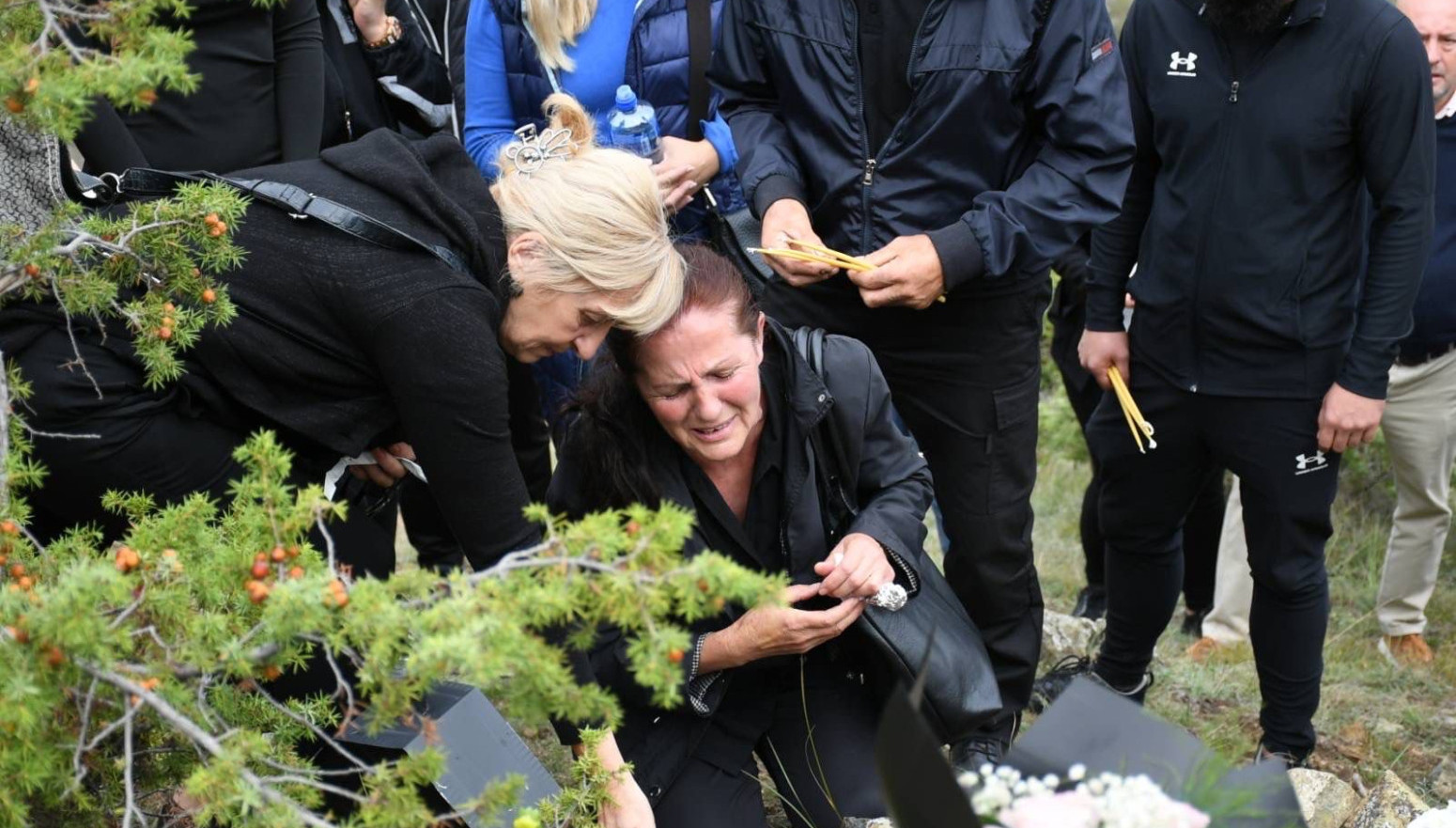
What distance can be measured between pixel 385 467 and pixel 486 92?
1115 millimetres

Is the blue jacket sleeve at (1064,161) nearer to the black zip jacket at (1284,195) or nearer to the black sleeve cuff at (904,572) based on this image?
the black zip jacket at (1284,195)

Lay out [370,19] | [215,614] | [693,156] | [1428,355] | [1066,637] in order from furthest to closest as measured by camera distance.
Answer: [1066,637], [1428,355], [370,19], [693,156], [215,614]

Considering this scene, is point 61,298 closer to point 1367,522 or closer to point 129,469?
point 129,469

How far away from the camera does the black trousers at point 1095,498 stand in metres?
4.45

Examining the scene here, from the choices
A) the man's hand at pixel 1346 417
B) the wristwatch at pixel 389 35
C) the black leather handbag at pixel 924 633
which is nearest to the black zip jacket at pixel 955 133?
the black leather handbag at pixel 924 633

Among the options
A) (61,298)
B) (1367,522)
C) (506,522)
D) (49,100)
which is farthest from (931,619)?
(1367,522)

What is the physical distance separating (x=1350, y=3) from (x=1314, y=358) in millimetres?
805

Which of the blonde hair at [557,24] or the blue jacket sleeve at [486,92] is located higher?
the blonde hair at [557,24]

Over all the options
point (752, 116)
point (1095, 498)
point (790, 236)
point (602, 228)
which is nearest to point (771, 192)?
point (790, 236)

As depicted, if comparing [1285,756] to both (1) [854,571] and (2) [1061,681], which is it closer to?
(2) [1061,681]

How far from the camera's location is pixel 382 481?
2941 millimetres

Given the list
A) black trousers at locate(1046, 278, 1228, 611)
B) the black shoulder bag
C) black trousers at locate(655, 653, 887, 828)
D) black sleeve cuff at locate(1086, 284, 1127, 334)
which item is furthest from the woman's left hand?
black trousers at locate(1046, 278, 1228, 611)

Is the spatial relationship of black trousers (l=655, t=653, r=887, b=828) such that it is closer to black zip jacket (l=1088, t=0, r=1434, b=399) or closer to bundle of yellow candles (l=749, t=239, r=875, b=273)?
Answer: bundle of yellow candles (l=749, t=239, r=875, b=273)

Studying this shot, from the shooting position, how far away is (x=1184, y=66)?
3.37 meters
